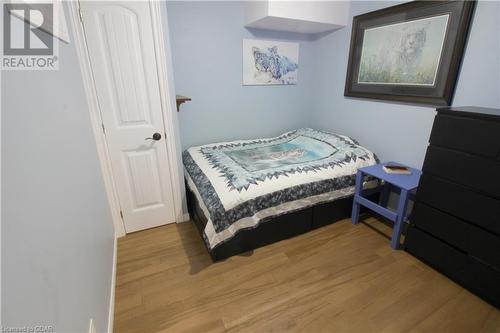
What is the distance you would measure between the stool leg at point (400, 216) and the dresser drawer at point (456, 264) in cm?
7

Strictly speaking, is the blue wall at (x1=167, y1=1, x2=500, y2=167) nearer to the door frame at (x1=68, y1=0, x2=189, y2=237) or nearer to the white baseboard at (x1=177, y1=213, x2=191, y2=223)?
the door frame at (x1=68, y1=0, x2=189, y2=237)

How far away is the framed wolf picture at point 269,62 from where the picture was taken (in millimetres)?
2990

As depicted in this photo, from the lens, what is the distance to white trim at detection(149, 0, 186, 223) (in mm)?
1979

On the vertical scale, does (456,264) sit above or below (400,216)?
below

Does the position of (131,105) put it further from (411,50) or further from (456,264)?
(456,264)

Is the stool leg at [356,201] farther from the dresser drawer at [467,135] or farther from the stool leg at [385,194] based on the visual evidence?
the dresser drawer at [467,135]

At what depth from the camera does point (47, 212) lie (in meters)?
0.81

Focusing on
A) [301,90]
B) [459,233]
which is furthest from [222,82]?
[459,233]

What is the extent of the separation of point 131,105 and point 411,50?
258 cm

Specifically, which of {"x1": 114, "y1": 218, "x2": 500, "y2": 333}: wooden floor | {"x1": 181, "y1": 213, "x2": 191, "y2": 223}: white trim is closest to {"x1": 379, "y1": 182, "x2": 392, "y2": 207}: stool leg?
{"x1": 114, "y1": 218, "x2": 500, "y2": 333}: wooden floor

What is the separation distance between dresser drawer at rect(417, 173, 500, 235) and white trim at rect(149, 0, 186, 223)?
2.13 meters

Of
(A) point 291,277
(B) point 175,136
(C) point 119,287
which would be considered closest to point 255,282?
(A) point 291,277

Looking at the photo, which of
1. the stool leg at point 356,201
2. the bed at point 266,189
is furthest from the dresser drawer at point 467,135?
the bed at point 266,189

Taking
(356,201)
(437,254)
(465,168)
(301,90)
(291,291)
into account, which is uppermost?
(301,90)
